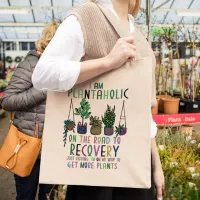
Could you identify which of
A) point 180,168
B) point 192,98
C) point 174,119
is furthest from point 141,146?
point 192,98

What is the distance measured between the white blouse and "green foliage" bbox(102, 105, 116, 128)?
0.43ft

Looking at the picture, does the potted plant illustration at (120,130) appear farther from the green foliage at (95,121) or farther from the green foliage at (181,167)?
the green foliage at (181,167)

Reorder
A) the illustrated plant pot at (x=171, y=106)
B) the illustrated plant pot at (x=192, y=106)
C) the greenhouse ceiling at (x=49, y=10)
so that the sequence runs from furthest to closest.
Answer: the greenhouse ceiling at (x=49, y=10)
the illustrated plant pot at (x=192, y=106)
the illustrated plant pot at (x=171, y=106)

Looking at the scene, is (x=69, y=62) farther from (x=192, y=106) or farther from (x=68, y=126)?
(x=192, y=106)

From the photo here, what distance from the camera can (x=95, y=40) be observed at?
3.40 feet

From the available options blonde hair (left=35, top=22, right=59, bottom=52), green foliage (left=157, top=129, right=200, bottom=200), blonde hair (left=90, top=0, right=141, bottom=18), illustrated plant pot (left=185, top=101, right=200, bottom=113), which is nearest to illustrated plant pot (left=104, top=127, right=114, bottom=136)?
blonde hair (left=90, top=0, right=141, bottom=18)

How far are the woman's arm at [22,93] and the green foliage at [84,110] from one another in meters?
1.21

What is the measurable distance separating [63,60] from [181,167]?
4.82 ft

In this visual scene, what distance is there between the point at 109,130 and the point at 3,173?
11.9 ft

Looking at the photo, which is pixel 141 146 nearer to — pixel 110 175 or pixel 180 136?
pixel 110 175

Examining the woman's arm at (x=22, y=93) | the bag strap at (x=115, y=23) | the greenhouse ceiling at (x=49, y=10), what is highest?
the greenhouse ceiling at (x=49, y=10)

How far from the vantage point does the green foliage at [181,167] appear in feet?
5.86

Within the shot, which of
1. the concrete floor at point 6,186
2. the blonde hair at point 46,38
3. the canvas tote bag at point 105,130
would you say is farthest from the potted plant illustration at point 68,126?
the concrete floor at point 6,186

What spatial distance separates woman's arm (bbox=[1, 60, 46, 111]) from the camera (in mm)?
2189
